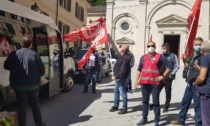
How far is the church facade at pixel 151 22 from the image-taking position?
1512 inches

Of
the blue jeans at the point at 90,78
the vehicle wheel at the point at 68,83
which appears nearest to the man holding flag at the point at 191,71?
the blue jeans at the point at 90,78

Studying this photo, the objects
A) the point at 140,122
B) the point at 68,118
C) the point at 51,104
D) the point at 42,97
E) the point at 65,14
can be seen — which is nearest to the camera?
the point at 140,122

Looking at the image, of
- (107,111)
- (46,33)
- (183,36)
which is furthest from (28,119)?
(183,36)

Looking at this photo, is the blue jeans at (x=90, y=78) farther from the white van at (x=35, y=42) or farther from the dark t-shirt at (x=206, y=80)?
the dark t-shirt at (x=206, y=80)

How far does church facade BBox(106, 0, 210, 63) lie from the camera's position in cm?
3841

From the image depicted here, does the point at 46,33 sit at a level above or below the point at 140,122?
above

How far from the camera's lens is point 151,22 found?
1591 inches

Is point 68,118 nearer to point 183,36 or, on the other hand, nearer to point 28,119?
point 28,119

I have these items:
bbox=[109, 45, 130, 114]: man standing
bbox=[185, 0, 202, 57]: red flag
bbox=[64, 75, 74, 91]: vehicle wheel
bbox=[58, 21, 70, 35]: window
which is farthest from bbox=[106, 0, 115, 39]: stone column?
bbox=[185, 0, 202, 57]: red flag

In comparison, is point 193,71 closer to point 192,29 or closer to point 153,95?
point 153,95

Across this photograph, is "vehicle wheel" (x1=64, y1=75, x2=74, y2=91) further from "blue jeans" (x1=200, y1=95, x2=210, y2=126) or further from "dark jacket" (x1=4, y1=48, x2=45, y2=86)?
"blue jeans" (x1=200, y1=95, x2=210, y2=126)

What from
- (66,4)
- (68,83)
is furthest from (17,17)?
(66,4)

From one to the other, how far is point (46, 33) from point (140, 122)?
3901mm

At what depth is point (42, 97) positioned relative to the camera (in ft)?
31.1
